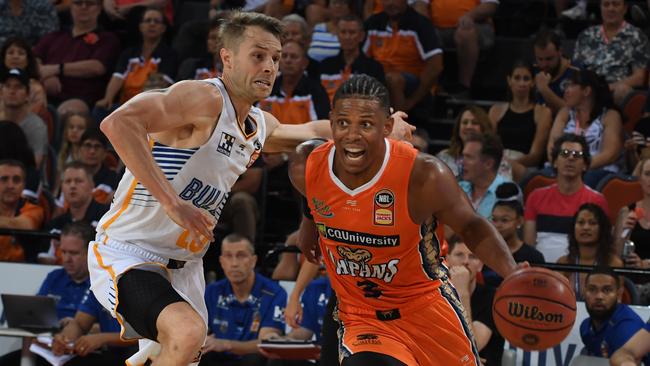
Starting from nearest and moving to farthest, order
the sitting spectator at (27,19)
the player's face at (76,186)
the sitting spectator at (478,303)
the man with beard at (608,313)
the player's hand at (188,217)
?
the player's hand at (188,217) < the sitting spectator at (478,303) < the man with beard at (608,313) < the player's face at (76,186) < the sitting spectator at (27,19)

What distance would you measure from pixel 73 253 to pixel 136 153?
4.12 m

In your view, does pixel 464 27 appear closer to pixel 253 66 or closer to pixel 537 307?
pixel 253 66

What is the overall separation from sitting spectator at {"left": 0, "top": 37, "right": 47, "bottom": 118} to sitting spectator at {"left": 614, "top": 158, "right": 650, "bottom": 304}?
230 inches

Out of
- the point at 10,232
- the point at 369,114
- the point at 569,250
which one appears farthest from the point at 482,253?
the point at 10,232

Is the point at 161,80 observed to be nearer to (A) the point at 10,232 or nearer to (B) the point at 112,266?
(A) the point at 10,232

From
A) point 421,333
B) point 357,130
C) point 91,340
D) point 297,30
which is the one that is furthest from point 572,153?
point 357,130

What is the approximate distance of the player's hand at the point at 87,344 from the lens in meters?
8.39

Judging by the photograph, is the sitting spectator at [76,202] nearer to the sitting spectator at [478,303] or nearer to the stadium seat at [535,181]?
the sitting spectator at [478,303]

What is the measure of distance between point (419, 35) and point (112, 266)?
6.24 meters

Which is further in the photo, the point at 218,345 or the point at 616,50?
the point at 616,50

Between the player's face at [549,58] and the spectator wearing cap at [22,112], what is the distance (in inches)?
191

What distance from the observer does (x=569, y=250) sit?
8.66 metres

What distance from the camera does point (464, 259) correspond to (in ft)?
26.1

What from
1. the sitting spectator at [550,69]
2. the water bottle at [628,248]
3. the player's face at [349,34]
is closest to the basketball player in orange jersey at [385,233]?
the water bottle at [628,248]
